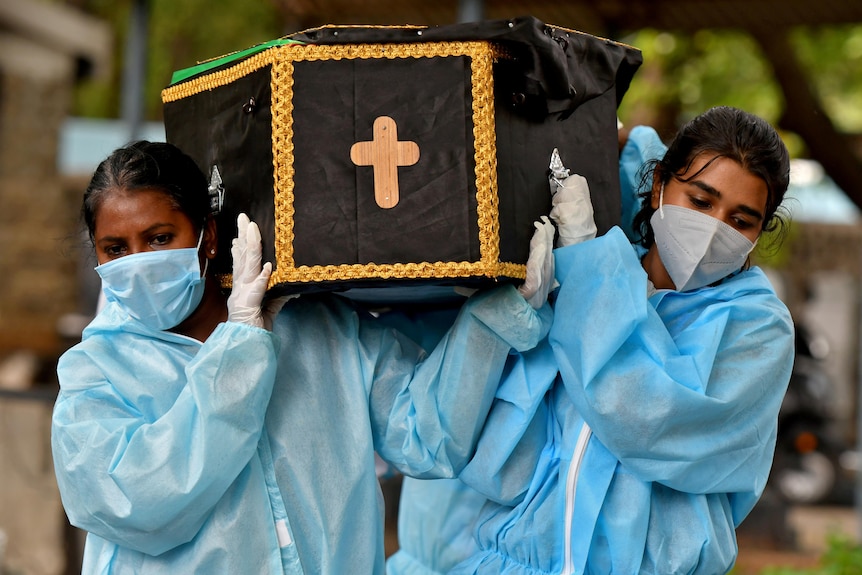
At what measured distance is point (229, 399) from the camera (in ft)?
7.55

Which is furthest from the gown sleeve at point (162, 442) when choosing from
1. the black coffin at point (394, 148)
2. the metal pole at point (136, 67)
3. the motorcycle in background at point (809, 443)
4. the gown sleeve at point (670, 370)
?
the motorcycle in background at point (809, 443)

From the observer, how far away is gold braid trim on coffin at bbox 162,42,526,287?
2248mm

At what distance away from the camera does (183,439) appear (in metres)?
2.28

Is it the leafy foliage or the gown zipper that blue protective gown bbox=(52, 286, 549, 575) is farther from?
the leafy foliage

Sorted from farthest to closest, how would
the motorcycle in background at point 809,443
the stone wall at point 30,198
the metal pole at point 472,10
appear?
the motorcycle in background at point 809,443
the stone wall at point 30,198
the metal pole at point 472,10

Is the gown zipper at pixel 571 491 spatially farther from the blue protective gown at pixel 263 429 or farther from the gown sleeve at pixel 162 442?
the gown sleeve at pixel 162 442

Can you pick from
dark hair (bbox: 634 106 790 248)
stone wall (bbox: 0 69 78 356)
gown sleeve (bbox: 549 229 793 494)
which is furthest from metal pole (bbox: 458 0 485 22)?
stone wall (bbox: 0 69 78 356)

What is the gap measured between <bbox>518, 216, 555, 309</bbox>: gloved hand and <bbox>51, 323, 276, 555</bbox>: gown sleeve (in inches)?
22.4

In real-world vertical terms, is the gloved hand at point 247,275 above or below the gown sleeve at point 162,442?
above

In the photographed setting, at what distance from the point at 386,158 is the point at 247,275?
39 cm

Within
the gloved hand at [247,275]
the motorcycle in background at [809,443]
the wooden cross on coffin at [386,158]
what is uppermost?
the wooden cross on coffin at [386,158]

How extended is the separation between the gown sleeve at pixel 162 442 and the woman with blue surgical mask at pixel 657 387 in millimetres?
569

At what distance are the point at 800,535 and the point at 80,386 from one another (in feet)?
23.3

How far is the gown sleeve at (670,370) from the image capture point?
7.70ft
